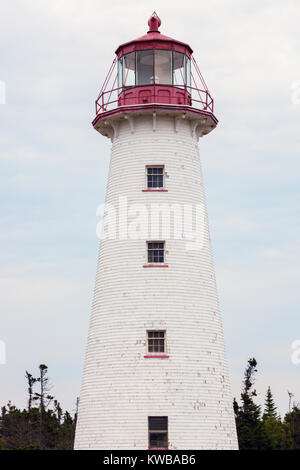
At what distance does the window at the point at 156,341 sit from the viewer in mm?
36438

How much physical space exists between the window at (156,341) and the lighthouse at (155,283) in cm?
4

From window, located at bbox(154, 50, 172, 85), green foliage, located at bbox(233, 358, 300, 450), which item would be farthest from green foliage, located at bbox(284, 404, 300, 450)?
window, located at bbox(154, 50, 172, 85)

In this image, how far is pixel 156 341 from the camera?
36.6m

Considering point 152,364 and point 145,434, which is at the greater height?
point 152,364

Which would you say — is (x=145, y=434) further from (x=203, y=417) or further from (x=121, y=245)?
(x=121, y=245)

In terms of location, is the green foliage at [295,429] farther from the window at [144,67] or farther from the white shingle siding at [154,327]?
the window at [144,67]

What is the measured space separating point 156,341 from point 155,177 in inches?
268

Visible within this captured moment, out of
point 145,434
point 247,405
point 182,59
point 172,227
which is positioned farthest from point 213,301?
point 247,405

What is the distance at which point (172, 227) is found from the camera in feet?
124

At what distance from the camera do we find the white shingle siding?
1412 inches

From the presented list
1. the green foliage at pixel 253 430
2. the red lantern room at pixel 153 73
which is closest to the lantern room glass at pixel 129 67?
the red lantern room at pixel 153 73

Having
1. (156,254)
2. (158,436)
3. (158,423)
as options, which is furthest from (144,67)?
(158,436)
